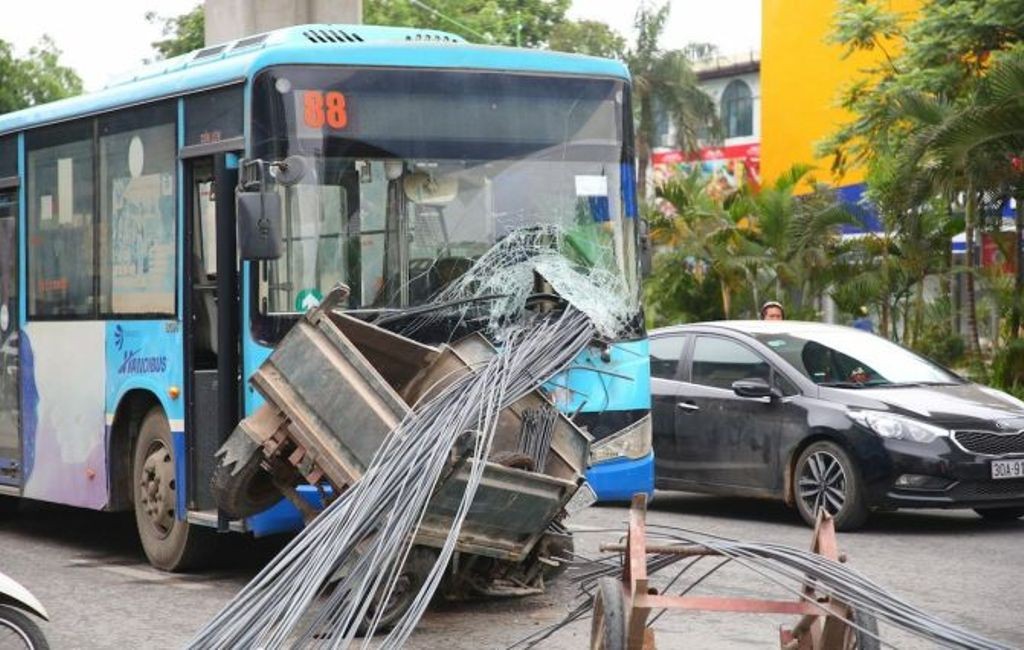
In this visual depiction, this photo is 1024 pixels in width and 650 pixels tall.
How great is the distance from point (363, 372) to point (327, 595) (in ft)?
4.87

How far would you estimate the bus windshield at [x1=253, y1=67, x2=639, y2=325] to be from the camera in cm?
1013

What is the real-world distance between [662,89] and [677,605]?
147 feet

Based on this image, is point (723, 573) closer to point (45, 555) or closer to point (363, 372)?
point (363, 372)

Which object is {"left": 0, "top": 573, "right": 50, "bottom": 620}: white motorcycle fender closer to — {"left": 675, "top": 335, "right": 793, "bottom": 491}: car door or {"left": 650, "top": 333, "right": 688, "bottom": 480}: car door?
{"left": 675, "top": 335, "right": 793, "bottom": 491}: car door

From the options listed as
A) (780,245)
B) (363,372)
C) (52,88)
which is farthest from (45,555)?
(52,88)

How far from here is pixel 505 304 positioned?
9.90 metres

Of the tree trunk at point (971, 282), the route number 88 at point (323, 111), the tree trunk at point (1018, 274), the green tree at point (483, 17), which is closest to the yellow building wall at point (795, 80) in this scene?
the green tree at point (483, 17)

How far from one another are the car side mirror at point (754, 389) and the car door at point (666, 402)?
0.79m

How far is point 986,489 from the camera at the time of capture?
12797 mm

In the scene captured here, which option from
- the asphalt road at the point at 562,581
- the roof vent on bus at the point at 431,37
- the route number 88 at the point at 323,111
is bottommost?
the asphalt road at the point at 562,581

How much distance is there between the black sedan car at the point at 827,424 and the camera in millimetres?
12828

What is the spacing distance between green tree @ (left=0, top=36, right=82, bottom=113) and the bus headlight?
4923 cm

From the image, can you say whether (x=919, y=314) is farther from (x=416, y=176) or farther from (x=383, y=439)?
(x=383, y=439)

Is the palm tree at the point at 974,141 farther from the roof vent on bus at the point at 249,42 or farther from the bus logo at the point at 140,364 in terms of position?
the bus logo at the point at 140,364
